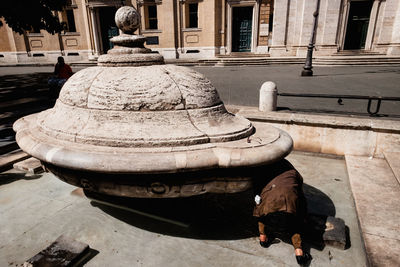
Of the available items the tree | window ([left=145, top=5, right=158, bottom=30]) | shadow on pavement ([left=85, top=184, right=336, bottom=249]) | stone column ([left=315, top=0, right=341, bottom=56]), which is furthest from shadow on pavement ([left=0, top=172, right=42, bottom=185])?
window ([left=145, top=5, right=158, bottom=30])

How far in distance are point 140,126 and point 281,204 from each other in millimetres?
1515

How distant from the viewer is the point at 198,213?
10.5 ft

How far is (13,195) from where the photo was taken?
358 cm

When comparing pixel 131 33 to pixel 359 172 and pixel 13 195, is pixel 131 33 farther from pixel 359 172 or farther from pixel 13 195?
pixel 359 172

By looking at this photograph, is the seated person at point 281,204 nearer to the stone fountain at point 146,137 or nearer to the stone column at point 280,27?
the stone fountain at point 146,137

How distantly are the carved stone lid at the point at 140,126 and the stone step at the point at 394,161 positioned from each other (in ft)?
6.61

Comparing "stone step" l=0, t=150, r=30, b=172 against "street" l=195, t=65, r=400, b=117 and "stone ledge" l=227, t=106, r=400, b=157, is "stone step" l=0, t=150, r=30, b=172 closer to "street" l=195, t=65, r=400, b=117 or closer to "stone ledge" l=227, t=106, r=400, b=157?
"stone ledge" l=227, t=106, r=400, b=157

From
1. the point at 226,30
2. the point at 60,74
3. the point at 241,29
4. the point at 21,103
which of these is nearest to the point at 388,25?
the point at 241,29

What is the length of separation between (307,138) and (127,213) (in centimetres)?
341

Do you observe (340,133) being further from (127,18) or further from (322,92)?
(127,18)

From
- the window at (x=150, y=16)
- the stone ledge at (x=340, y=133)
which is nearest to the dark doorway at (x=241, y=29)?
the window at (x=150, y=16)

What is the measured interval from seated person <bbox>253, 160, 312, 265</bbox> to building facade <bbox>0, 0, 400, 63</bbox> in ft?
56.6

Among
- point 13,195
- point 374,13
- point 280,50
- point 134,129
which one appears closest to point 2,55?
point 280,50

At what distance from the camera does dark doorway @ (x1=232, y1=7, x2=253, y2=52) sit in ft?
65.9
